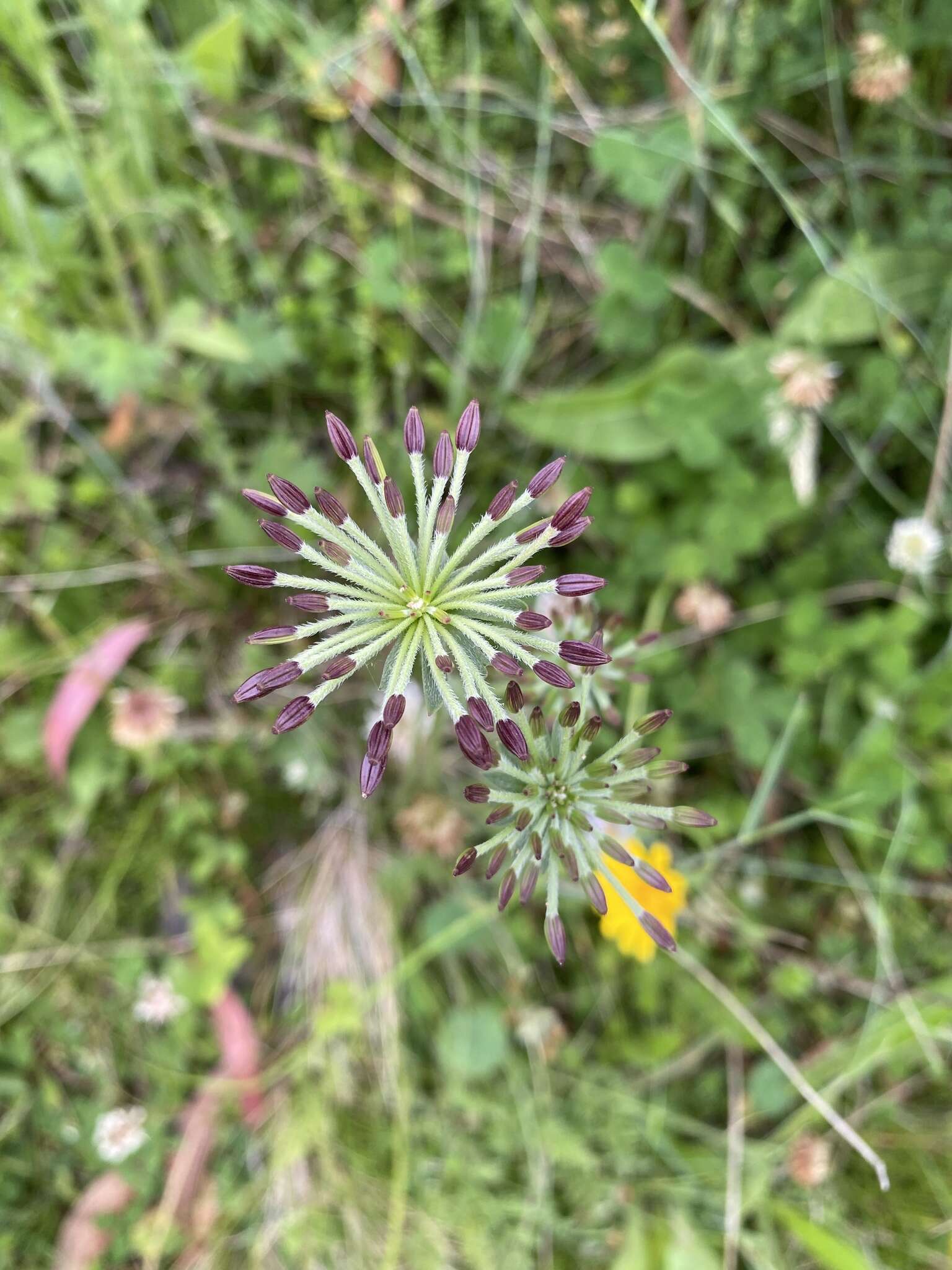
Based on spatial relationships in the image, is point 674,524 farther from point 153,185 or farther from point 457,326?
point 153,185

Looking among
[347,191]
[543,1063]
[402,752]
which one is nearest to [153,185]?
[347,191]

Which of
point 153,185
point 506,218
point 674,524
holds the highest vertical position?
Result: point 153,185

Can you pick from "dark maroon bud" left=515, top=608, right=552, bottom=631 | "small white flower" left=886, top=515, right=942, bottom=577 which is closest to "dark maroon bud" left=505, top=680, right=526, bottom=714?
"dark maroon bud" left=515, top=608, right=552, bottom=631

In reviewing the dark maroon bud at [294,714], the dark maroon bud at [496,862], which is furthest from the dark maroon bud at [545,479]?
the dark maroon bud at [496,862]

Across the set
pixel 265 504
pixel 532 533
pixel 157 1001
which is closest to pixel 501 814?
pixel 532 533

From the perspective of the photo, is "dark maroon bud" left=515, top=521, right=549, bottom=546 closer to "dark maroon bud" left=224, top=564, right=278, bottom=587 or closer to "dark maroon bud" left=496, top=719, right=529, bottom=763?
"dark maroon bud" left=496, top=719, right=529, bottom=763

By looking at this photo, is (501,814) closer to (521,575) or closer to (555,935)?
(555,935)

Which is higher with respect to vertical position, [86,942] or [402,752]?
[402,752]
